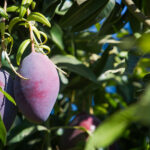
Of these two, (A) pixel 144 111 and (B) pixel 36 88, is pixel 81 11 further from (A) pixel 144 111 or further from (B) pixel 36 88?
(A) pixel 144 111

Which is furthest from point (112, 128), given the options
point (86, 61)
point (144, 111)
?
point (86, 61)

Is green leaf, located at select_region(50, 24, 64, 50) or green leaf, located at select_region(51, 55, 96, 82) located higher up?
green leaf, located at select_region(50, 24, 64, 50)

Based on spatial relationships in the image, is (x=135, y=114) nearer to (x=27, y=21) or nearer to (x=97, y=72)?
(x=27, y=21)

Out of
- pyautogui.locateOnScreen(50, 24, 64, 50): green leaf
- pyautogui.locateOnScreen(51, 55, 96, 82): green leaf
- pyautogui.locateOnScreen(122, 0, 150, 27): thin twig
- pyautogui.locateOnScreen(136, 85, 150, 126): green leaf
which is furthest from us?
pyautogui.locateOnScreen(51, 55, 96, 82): green leaf

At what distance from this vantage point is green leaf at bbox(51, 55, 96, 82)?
1.07m

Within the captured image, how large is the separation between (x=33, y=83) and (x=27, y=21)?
150mm

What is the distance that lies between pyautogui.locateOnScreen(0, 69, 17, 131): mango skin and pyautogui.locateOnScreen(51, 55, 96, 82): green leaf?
0.45 m

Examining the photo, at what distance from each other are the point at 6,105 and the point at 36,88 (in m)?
0.08

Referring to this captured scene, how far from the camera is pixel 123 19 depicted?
1.02 metres

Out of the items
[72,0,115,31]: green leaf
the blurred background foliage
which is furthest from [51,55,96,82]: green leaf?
[72,0,115,31]: green leaf

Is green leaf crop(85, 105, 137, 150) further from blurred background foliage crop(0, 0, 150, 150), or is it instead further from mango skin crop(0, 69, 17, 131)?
mango skin crop(0, 69, 17, 131)

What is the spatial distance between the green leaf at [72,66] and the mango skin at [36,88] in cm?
47

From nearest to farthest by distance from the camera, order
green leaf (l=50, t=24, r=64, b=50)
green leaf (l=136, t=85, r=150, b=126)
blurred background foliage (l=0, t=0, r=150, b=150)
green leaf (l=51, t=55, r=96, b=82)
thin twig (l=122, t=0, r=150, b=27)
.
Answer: green leaf (l=136, t=85, r=150, b=126) → thin twig (l=122, t=0, r=150, b=27) → blurred background foliage (l=0, t=0, r=150, b=150) → green leaf (l=50, t=24, r=64, b=50) → green leaf (l=51, t=55, r=96, b=82)

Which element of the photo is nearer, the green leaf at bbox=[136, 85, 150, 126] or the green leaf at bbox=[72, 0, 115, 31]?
the green leaf at bbox=[136, 85, 150, 126]
